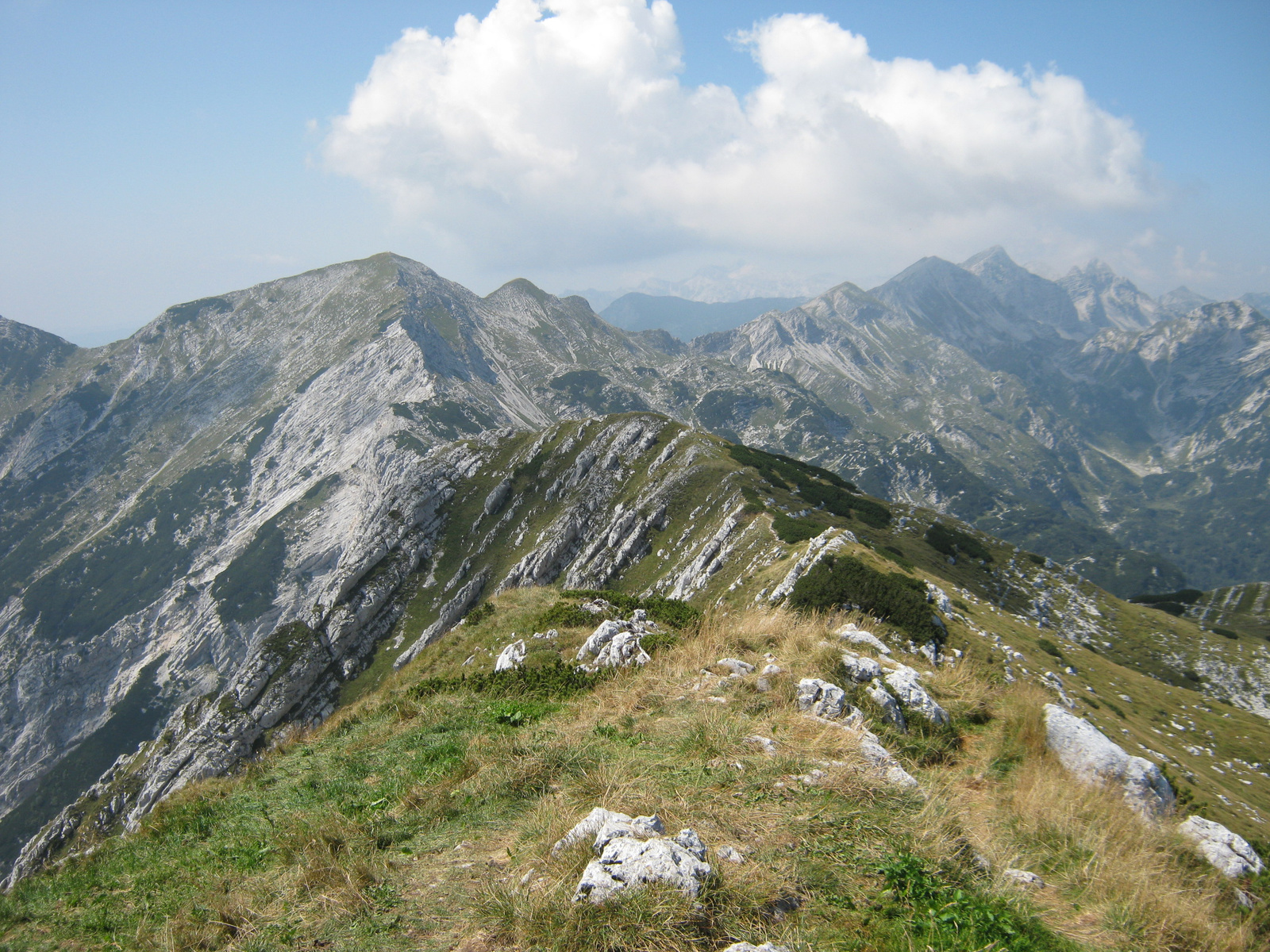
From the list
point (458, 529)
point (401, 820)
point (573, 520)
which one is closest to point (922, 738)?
point (401, 820)

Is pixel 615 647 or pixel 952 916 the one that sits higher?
pixel 952 916

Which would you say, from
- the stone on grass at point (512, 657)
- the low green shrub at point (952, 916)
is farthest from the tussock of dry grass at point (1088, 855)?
the stone on grass at point (512, 657)

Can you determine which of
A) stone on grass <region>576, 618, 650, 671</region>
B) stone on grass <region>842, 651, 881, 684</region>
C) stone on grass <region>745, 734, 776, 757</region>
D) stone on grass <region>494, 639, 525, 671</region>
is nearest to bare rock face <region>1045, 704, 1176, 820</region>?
stone on grass <region>842, 651, 881, 684</region>

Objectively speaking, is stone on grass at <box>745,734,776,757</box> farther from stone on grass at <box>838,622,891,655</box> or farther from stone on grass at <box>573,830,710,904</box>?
stone on grass at <box>838,622,891,655</box>

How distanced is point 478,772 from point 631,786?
308cm

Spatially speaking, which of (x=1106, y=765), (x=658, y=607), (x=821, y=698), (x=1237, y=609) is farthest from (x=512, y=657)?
(x=1237, y=609)

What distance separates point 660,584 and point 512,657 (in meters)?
61.6

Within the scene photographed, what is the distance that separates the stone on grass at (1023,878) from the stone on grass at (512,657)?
44.3ft

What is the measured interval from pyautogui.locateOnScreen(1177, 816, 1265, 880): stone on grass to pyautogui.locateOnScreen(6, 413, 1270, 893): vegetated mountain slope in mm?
6498

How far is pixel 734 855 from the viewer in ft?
21.7

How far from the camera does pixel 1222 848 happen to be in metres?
8.27

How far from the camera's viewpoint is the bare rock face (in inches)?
381

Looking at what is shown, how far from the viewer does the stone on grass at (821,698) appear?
1084 cm

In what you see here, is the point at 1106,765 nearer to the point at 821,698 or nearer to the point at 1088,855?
the point at 1088,855
